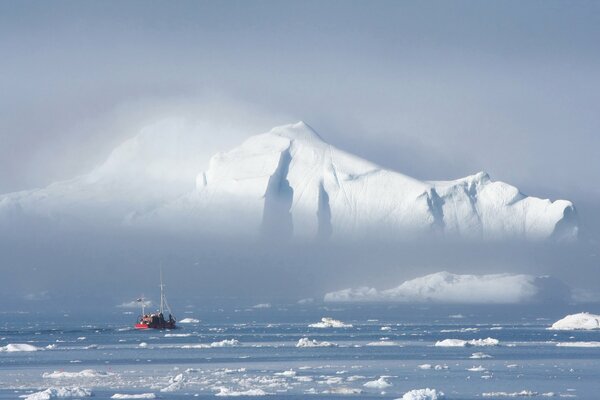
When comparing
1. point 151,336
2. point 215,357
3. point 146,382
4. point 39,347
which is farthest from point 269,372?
point 151,336

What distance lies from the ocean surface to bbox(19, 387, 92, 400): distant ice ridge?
8cm

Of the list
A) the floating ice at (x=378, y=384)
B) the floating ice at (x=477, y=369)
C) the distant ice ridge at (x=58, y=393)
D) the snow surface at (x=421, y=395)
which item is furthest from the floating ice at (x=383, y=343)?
the snow surface at (x=421, y=395)

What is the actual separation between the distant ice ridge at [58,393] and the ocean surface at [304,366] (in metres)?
0.08

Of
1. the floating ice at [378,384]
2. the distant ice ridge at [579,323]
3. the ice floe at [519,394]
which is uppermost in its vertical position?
the distant ice ridge at [579,323]

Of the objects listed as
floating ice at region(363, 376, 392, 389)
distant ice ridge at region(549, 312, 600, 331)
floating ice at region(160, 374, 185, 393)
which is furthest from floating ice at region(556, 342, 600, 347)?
floating ice at region(160, 374, 185, 393)

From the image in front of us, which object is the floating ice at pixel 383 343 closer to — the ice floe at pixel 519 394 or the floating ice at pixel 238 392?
the floating ice at pixel 238 392

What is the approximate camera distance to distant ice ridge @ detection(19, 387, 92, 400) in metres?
67.8

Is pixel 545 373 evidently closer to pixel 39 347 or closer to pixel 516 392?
pixel 516 392

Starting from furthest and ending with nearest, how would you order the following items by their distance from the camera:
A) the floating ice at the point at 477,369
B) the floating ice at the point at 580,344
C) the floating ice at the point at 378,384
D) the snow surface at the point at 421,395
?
the floating ice at the point at 580,344, the floating ice at the point at 477,369, the floating ice at the point at 378,384, the snow surface at the point at 421,395

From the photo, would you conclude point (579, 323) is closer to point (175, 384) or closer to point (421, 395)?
point (175, 384)

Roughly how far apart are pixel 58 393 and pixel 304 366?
2436 cm

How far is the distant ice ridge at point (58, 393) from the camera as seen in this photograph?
6781 cm

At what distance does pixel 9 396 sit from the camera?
70.2 m

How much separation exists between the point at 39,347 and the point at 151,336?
24.1 meters
